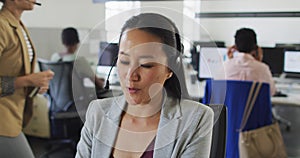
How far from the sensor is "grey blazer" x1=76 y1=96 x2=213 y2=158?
969mm

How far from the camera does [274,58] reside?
3.36 metres

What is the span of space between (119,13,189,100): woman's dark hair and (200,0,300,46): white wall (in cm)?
197

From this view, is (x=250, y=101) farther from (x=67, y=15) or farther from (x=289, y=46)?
(x=67, y=15)

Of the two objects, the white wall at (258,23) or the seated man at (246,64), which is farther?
the white wall at (258,23)

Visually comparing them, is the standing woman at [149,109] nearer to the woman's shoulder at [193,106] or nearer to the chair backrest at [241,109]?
the woman's shoulder at [193,106]

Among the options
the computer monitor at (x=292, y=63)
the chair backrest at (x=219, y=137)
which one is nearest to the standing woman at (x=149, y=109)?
the chair backrest at (x=219, y=137)

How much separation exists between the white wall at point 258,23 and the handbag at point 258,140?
781 mm

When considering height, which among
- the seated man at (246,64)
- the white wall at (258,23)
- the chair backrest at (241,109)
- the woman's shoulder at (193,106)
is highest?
the white wall at (258,23)

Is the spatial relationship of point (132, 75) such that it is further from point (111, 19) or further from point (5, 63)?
point (5, 63)

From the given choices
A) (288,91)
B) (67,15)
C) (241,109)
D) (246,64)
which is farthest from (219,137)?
(67,15)

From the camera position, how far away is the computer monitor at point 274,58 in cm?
333

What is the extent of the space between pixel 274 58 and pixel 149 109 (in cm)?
261

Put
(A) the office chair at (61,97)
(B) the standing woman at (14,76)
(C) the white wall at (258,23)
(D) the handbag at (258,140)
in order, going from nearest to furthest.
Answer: (B) the standing woman at (14,76)
(D) the handbag at (258,140)
(A) the office chair at (61,97)
(C) the white wall at (258,23)

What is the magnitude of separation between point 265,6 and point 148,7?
98.1 inches
